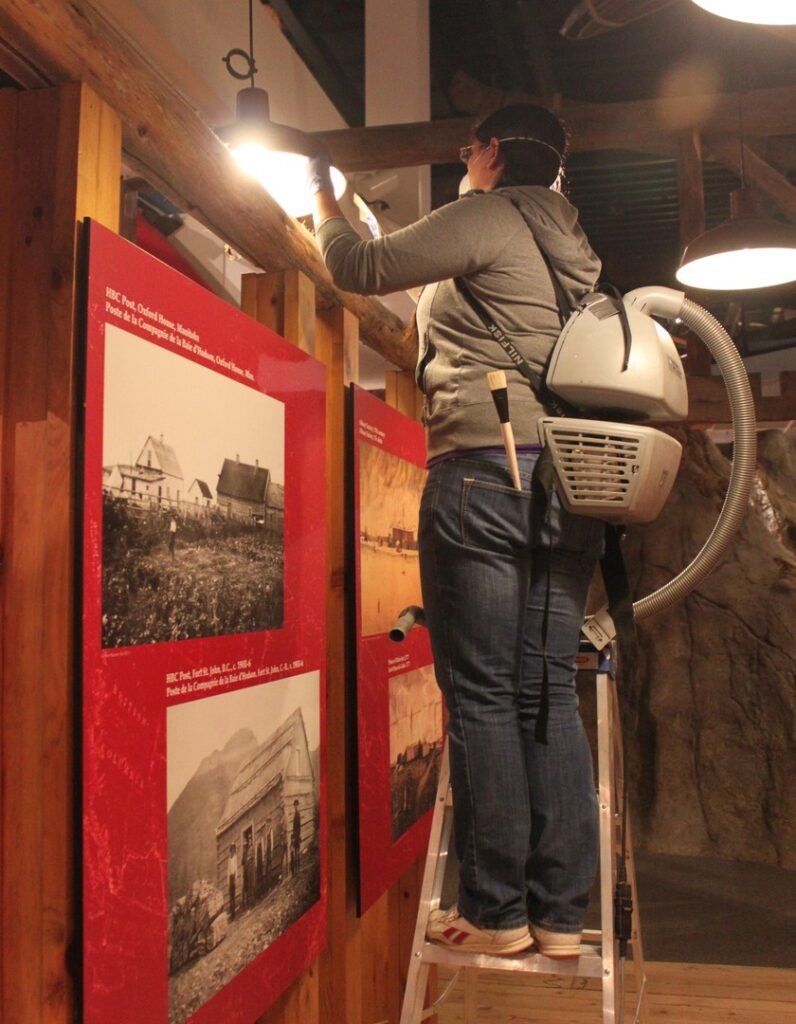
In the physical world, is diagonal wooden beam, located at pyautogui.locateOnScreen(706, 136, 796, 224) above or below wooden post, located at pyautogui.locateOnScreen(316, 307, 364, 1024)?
above

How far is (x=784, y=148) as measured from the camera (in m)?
6.02

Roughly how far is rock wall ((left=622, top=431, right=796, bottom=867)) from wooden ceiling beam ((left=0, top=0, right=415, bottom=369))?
4278mm

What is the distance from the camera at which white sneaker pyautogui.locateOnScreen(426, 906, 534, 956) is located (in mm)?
1662

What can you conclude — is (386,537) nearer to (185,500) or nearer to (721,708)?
(185,500)

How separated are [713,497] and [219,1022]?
18.8 ft

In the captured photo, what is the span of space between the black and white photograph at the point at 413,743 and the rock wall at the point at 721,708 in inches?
110

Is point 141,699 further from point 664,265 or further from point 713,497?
point 664,265

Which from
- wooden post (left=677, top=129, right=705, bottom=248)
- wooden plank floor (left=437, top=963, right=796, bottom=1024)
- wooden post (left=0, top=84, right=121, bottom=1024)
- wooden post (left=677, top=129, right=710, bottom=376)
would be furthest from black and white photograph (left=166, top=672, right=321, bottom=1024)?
wooden post (left=677, top=129, right=705, bottom=248)

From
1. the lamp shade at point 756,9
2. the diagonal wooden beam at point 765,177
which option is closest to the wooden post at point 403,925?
the lamp shade at point 756,9

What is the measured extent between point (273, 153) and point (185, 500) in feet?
2.93

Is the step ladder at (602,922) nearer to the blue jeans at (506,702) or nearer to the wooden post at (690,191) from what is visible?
the blue jeans at (506,702)

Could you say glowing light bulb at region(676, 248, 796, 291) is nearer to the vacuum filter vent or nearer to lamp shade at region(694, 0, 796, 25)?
lamp shade at region(694, 0, 796, 25)

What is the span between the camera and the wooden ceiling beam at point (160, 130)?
1.35 metres

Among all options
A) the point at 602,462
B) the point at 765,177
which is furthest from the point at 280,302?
the point at 765,177
